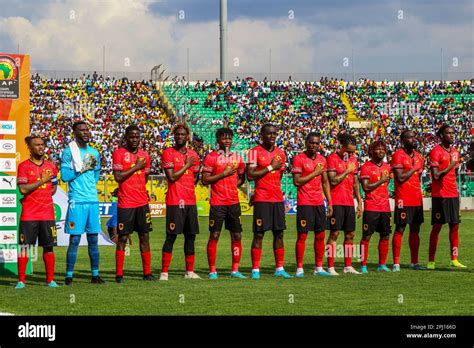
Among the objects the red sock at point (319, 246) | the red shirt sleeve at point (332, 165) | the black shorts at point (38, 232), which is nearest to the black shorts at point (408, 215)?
the red shirt sleeve at point (332, 165)

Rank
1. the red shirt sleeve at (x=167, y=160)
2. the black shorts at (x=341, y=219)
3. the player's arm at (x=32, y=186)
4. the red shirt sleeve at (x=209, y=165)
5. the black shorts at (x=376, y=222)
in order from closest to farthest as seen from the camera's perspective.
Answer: the player's arm at (x=32, y=186) < the red shirt sleeve at (x=167, y=160) < the red shirt sleeve at (x=209, y=165) < the black shorts at (x=341, y=219) < the black shorts at (x=376, y=222)

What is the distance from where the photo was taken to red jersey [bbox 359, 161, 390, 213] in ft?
50.4

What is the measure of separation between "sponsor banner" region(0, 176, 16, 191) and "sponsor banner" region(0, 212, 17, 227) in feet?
1.53

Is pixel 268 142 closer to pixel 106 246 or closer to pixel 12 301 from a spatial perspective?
pixel 12 301

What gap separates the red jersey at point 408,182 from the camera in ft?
51.2

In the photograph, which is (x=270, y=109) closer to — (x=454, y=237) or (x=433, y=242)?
(x=454, y=237)

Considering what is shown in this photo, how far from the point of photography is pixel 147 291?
40.1 feet

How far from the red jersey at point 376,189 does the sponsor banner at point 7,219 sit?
6.27 m

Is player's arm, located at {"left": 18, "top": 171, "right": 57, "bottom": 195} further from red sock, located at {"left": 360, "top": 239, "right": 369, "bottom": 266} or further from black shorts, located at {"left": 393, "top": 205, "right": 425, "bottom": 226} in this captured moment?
black shorts, located at {"left": 393, "top": 205, "right": 425, "bottom": 226}

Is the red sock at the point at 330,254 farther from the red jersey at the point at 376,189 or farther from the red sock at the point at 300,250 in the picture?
the red jersey at the point at 376,189

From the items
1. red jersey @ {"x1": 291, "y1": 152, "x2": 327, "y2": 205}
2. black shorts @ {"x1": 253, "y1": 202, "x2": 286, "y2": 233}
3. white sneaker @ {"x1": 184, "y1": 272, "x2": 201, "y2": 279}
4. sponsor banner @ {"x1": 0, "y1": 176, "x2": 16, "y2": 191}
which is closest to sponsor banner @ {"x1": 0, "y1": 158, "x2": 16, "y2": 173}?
sponsor banner @ {"x1": 0, "y1": 176, "x2": 16, "y2": 191}

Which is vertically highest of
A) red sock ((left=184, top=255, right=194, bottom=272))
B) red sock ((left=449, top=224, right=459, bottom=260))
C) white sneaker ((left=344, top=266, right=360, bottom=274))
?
red sock ((left=449, top=224, right=459, bottom=260))
